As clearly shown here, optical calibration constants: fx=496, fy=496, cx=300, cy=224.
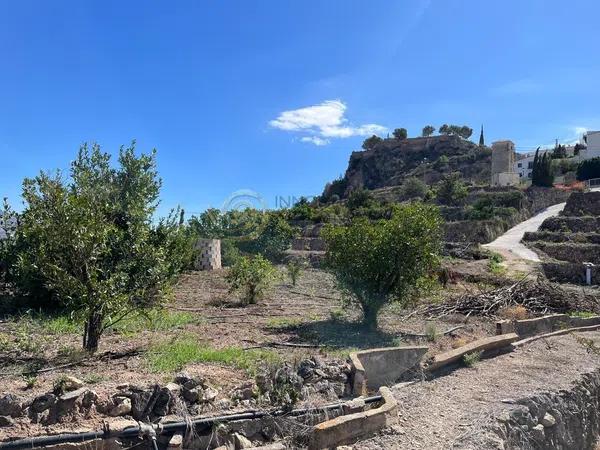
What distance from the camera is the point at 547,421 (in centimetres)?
593

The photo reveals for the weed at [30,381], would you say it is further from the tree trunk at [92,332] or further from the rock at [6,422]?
the tree trunk at [92,332]

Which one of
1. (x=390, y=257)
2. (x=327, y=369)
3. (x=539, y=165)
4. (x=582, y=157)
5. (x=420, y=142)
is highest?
(x=420, y=142)

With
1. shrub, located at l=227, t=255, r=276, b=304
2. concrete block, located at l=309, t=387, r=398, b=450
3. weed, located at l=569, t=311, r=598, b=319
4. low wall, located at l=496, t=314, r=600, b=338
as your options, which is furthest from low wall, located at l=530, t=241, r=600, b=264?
concrete block, located at l=309, t=387, r=398, b=450

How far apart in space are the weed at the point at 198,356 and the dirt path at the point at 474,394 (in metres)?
1.71

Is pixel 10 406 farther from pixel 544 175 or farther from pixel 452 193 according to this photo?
pixel 544 175

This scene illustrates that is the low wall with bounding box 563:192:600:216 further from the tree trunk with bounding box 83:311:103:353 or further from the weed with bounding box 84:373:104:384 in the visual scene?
the weed with bounding box 84:373:104:384

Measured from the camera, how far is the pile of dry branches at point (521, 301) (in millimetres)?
11563

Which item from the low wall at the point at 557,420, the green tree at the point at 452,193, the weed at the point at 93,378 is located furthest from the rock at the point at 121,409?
the green tree at the point at 452,193

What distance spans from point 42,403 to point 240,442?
166 centimetres

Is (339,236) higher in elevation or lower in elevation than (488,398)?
higher

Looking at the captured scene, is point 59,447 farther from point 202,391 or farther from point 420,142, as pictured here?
point 420,142

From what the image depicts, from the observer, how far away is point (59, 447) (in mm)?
3682

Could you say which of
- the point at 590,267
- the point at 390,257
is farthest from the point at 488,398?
the point at 590,267

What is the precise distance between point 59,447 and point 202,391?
1266 millimetres
